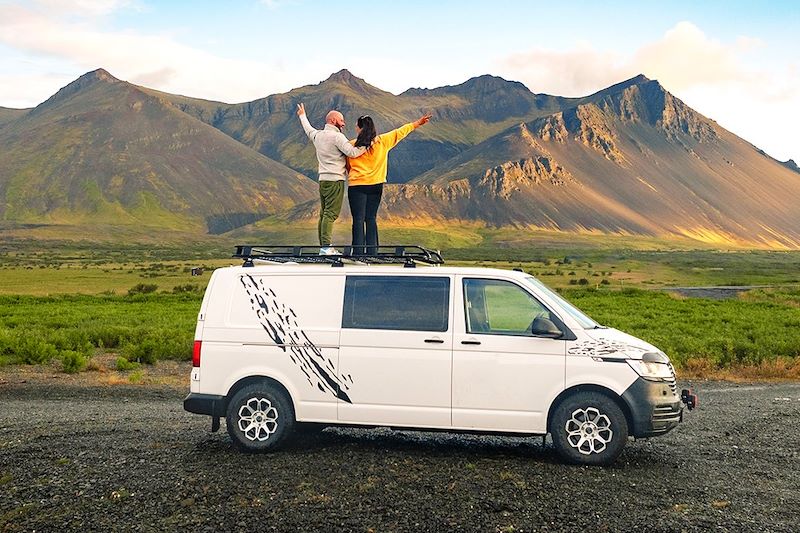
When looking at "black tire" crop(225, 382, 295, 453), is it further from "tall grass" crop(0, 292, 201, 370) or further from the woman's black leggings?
"tall grass" crop(0, 292, 201, 370)

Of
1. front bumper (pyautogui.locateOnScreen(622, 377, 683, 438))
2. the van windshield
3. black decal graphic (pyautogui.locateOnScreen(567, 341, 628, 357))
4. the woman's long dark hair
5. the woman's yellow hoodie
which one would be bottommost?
front bumper (pyautogui.locateOnScreen(622, 377, 683, 438))

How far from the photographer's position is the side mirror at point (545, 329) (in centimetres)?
912

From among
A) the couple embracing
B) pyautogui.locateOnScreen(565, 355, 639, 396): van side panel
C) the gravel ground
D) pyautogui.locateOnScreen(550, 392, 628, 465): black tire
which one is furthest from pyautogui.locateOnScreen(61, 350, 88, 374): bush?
pyautogui.locateOnScreen(565, 355, 639, 396): van side panel

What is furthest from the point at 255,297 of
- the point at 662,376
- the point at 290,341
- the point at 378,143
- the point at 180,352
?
the point at 180,352

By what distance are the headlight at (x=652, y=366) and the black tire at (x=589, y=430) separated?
1.54ft

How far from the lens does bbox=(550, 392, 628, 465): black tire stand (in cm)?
907

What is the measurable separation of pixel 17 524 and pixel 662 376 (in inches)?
259

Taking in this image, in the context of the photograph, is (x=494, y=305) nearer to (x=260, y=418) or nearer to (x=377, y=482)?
(x=377, y=482)

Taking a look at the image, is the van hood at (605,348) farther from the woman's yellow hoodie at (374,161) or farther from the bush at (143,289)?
the bush at (143,289)

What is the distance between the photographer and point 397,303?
9594 mm

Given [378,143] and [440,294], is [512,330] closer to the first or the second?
[440,294]

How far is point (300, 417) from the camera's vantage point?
971cm

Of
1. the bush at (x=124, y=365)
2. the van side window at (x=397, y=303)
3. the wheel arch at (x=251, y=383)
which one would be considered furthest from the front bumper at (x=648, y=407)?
the bush at (x=124, y=365)

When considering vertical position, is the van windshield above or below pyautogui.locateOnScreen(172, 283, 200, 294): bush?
above
